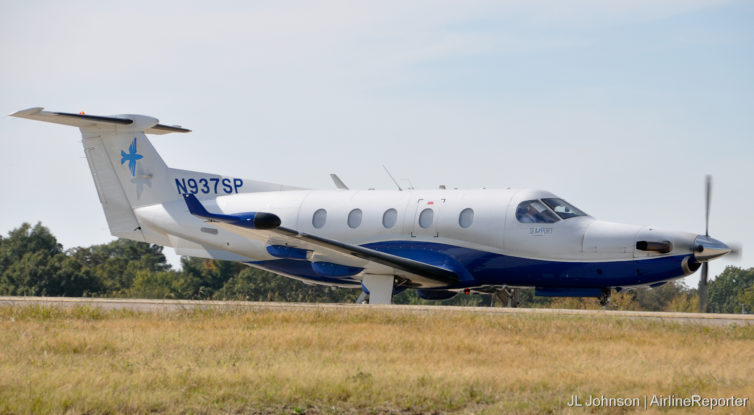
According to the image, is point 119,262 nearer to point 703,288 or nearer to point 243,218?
point 243,218

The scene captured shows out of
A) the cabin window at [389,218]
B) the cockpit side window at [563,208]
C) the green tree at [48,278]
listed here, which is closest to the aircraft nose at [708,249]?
the cockpit side window at [563,208]

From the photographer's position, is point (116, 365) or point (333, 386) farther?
point (116, 365)

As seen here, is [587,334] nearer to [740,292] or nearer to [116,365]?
[116,365]

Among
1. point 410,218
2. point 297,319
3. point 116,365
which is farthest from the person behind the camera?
point 410,218

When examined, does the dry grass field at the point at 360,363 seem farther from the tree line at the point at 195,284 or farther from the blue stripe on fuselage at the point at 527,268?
the tree line at the point at 195,284

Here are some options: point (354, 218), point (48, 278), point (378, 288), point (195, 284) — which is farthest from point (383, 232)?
point (195, 284)

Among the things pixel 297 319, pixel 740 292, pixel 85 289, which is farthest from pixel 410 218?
pixel 740 292

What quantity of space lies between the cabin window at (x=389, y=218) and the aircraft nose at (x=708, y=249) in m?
7.01

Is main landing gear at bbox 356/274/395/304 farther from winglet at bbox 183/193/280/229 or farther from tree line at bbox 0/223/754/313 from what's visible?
tree line at bbox 0/223/754/313

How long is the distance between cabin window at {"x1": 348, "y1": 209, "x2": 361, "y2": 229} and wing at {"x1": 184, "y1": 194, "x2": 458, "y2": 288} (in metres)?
1.38

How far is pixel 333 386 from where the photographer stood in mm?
9281

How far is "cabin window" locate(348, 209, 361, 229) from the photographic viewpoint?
23266 millimetres

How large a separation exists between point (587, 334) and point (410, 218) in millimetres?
9528

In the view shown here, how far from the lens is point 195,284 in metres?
63.0
